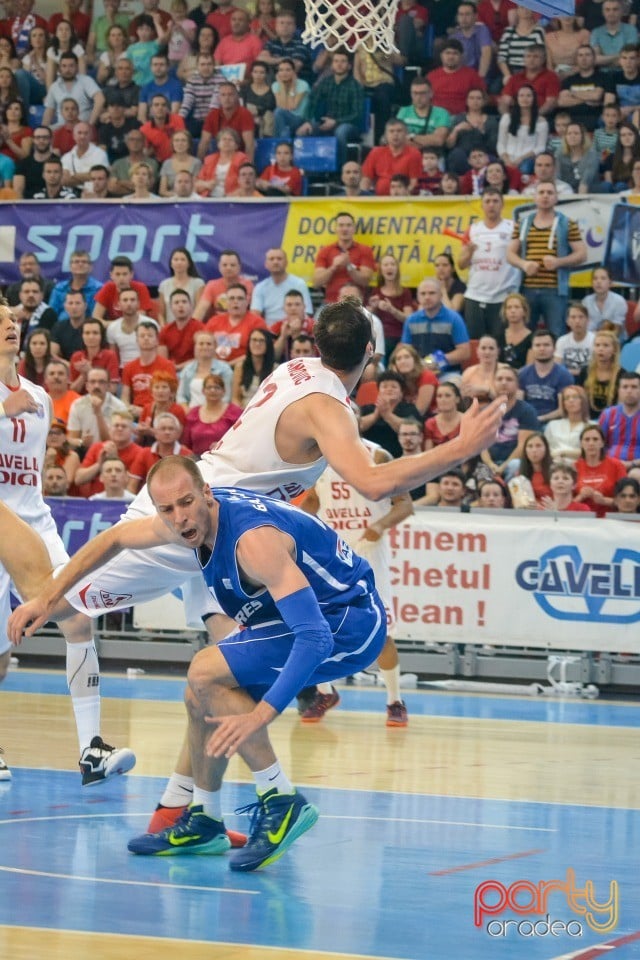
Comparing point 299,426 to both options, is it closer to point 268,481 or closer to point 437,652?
point 268,481

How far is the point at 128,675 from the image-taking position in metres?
14.0

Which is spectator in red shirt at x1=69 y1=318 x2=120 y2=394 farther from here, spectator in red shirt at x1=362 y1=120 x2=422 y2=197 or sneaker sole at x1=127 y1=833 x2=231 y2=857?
sneaker sole at x1=127 y1=833 x2=231 y2=857

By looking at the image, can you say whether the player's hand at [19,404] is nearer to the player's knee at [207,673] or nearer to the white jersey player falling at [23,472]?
the white jersey player falling at [23,472]

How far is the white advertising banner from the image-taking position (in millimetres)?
13172

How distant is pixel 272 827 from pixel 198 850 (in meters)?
0.49

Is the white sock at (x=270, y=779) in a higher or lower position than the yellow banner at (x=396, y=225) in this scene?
lower

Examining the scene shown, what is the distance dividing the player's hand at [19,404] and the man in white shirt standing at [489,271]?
929cm

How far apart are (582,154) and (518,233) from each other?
1.45 m

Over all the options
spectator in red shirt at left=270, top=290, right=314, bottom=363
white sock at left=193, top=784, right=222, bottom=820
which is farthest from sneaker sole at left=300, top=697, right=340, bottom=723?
spectator in red shirt at left=270, top=290, right=314, bottom=363

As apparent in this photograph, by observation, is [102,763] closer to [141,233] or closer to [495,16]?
[141,233]

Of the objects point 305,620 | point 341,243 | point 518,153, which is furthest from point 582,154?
point 305,620

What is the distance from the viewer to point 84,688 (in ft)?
26.8

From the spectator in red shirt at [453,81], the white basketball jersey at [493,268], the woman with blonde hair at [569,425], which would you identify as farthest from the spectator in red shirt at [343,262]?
the woman with blonde hair at [569,425]

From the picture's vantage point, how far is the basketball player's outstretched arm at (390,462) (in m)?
5.68
